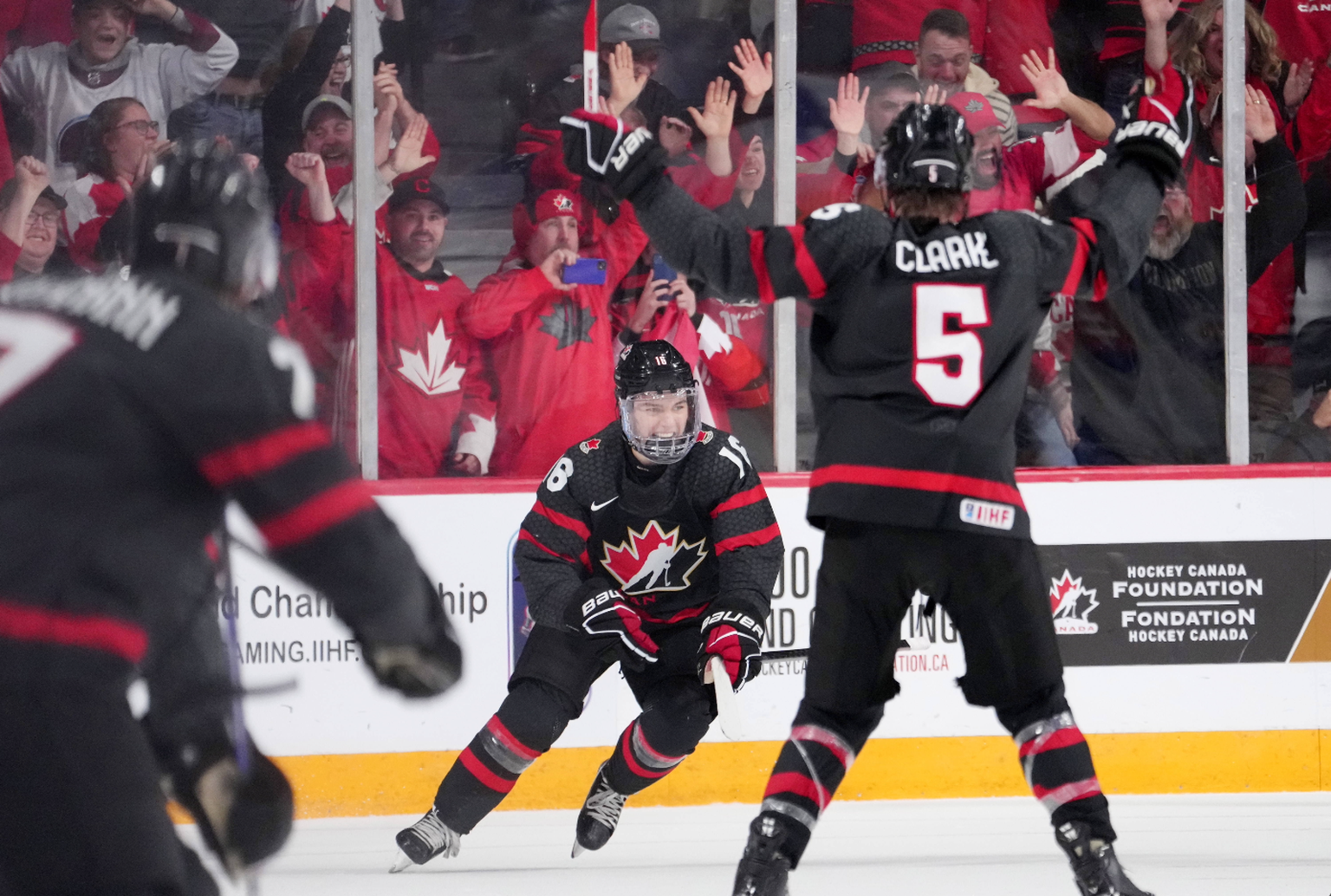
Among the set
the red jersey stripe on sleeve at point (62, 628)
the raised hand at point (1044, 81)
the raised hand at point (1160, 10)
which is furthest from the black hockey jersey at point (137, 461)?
the raised hand at point (1160, 10)

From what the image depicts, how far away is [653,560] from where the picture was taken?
3.14 meters

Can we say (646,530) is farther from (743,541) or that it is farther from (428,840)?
(428,840)

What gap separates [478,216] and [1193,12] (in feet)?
7.70

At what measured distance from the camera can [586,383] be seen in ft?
14.1

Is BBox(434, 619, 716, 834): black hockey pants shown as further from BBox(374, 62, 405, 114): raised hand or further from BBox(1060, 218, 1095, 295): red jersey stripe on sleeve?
BBox(374, 62, 405, 114): raised hand

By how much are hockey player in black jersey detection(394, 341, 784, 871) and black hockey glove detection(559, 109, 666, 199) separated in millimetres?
829

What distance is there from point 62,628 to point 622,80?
3.49 metres

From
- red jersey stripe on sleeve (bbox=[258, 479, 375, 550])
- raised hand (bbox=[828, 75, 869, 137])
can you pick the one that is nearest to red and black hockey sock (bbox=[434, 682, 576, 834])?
red jersey stripe on sleeve (bbox=[258, 479, 375, 550])

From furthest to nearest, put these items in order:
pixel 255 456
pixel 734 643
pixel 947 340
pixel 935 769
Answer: pixel 935 769
pixel 734 643
pixel 947 340
pixel 255 456

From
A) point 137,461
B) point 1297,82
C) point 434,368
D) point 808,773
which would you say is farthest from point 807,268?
point 1297,82

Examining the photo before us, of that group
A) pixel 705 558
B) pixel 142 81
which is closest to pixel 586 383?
pixel 705 558

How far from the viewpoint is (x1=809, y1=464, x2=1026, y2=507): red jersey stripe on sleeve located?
2283mm

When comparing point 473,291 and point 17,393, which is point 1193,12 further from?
point 17,393

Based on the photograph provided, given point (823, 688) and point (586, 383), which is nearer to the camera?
point (823, 688)
